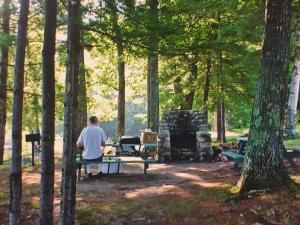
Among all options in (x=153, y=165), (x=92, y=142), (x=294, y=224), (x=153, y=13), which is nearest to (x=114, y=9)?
(x=153, y=13)

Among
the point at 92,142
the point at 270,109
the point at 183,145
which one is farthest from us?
the point at 183,145

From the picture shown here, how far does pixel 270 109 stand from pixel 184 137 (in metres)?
8.18

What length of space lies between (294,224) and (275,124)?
1.89 m

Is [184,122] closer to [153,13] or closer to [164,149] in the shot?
[164,149]

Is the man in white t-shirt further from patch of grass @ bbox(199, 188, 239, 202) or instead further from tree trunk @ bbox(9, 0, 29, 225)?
patch of grass @ bbox(199, 188, 239, 202)

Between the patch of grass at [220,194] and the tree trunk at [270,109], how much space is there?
218 mm

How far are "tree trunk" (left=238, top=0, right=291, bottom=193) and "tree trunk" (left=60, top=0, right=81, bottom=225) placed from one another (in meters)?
3.11

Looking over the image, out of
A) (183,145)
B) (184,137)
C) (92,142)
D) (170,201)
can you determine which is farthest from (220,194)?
(184,137)

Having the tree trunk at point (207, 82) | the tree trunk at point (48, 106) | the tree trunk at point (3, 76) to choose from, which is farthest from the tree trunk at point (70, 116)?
the tree trunk at point (207, 82)

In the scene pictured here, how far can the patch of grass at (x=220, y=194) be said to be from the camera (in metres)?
8.18

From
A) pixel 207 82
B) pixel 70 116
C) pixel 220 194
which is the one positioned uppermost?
pixel 207 82

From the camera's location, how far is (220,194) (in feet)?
28.0

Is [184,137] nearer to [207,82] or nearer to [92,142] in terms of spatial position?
[92,142]

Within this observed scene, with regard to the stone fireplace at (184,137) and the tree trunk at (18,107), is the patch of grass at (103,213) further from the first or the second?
the stone fireplace at (184,137)
